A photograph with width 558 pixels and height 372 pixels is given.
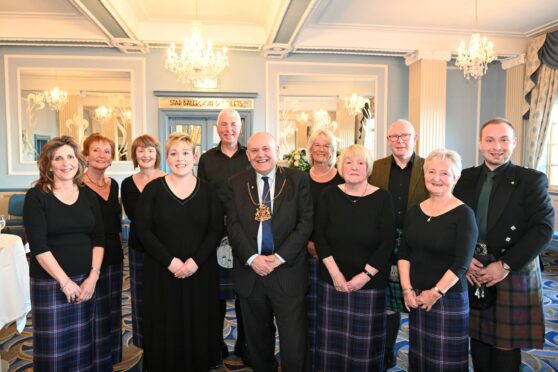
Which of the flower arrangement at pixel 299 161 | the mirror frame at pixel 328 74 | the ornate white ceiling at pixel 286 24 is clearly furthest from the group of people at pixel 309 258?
the mirror frame at pixel 328 74

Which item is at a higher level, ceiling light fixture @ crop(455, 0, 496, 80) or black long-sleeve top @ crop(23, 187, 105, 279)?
ceiling light fixture @ crop(455, 0, 496, 80)

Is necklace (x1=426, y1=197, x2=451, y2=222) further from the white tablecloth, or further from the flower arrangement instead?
the white tablecloth

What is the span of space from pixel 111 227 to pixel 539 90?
747cm

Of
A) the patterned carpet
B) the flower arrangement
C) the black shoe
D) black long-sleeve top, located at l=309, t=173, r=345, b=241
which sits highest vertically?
the flower arrangement

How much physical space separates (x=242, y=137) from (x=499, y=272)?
5.91m

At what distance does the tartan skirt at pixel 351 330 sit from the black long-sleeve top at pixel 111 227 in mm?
1400

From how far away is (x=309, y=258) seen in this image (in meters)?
2.80

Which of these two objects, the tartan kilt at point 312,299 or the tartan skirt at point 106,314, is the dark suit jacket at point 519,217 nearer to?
the tartan kilt at point 312,299

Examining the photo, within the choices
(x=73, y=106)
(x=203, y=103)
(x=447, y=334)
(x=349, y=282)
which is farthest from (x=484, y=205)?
(x=73, y=106)

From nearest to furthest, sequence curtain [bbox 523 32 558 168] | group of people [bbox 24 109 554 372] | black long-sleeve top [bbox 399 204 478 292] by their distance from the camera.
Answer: black long-sleeve top [bbox 399 204 478 292], group of people [bbox 24 109 554 372], curtain [bbox 523 32 558 168]

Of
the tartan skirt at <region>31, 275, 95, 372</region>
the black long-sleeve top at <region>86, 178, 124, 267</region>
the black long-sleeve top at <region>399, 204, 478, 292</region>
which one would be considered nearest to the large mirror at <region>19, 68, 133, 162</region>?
the black long-sleeve top at <region>86, 178, 124, 267</region>

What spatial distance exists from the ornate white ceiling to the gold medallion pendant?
3669 mm

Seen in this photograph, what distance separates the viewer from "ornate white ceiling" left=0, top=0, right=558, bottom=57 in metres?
6.04

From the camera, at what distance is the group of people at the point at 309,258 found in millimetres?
2195
